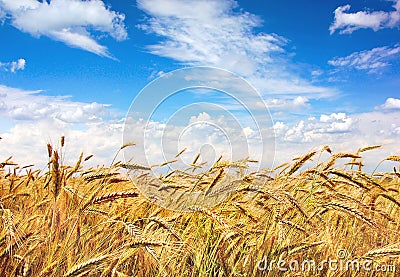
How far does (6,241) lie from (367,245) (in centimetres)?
331

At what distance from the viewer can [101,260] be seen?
174 centimetres

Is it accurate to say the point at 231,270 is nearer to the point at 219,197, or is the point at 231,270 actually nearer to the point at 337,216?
the point at 219,197

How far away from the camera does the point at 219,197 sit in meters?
3.20

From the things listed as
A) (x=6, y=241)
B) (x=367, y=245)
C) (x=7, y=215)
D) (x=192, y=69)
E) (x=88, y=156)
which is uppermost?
(x=192, y=69)

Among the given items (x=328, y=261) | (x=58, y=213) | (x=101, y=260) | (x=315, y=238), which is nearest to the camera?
(x=101, y=260)

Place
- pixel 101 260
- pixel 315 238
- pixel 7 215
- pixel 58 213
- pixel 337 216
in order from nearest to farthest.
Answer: pixel 101 260, pixel 7 215, pixel 58 213, pixel 315 238, pixel 337 216

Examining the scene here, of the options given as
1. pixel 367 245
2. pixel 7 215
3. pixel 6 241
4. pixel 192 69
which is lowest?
pixel 367 245

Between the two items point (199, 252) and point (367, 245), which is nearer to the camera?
point (199, 252)

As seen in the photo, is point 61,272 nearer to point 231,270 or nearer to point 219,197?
point 231,270

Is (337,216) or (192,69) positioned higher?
(192,69)

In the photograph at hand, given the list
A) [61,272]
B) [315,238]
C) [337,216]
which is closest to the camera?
[61,272]

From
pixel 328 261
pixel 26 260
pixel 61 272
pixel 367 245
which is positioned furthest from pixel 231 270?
pixel 367 245

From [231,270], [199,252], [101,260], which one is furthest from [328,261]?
[101,260]

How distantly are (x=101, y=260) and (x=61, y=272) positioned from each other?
2.67ft
